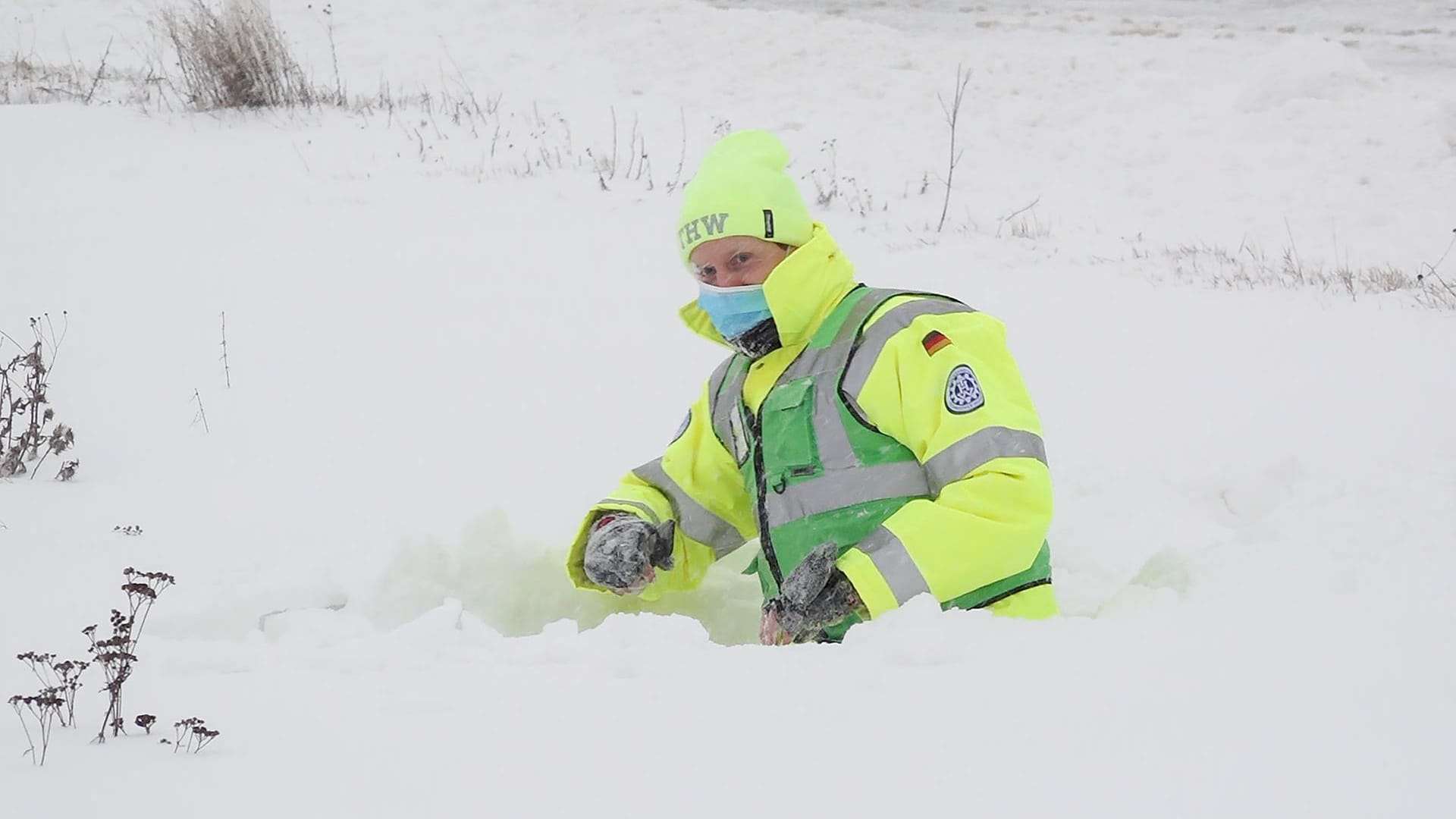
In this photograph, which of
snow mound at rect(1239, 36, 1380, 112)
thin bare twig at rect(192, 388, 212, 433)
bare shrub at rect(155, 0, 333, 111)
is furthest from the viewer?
snow mound at rect(1239, 36, 1380, 112)

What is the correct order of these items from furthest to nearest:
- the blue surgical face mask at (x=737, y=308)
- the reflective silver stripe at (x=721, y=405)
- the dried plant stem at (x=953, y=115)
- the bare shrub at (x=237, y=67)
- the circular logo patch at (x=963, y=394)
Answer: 1. the dried plant stem at (x=953, y=115)
2. the bare shrub at (x=237, y=67)
3. the reflective silver stripe at (x=721, y=405)
4. the blue surgical face mask at (x=737, y=308)
5. the circular logo patch at (x=963, y=394)

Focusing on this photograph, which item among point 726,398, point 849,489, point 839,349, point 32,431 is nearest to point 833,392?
point 839,349

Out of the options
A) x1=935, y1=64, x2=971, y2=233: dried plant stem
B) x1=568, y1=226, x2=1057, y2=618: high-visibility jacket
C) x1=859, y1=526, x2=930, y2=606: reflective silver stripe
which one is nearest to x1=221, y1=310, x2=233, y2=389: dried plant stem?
x1=568, y1=226, x2=1057, y2=618: high-visibility jacket

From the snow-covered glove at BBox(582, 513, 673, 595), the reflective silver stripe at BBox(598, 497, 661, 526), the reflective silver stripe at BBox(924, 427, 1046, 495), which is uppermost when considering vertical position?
the reflective silver stripe at BBox(924, 427, 1046, 495)

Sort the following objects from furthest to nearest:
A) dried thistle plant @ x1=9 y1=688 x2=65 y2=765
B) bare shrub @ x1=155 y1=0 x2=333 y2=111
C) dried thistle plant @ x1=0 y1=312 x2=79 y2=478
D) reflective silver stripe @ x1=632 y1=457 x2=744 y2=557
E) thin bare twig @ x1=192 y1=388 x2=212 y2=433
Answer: bare shrub @ x1=155 y1=0 x2=333 y2=111
thin bare twig @ x1=192 y1=388 x2=212 y2=433
dried thistle plant @ x1=0 y1=312 x2=79 y2=478
reflective silver stripe @ x1=632 y1=457 x2=744 y2=557
dried thistle plant @ x1=9 y1=688 x2=65 y2=765

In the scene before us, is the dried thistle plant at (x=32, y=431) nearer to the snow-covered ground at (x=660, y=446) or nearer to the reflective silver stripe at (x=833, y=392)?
the snow-covered ground at (x=660, y=446)

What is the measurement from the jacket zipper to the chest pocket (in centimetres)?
6

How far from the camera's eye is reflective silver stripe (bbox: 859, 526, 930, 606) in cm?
260

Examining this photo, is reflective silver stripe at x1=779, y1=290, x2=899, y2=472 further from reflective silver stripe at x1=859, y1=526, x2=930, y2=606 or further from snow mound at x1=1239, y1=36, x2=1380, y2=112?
snow mound at x1=1239, y1=36, x2=1380, y2=112

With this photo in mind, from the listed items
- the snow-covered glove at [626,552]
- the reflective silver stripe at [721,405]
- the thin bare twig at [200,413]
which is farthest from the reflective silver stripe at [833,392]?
the thin bare twig at [200,413]

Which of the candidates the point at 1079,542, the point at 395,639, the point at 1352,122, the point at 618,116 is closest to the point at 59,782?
the point at 395,639

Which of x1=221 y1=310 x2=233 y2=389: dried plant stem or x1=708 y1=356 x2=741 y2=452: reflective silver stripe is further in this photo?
x1=221 y1=310 x2=233 y2=389: dried plant stem

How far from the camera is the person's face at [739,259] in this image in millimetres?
3080

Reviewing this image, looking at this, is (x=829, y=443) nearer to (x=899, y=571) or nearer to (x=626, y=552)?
(x=899, y=571)
